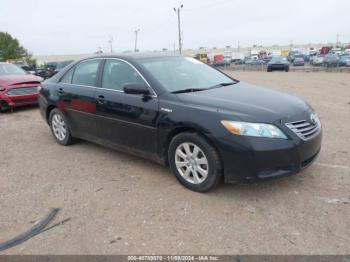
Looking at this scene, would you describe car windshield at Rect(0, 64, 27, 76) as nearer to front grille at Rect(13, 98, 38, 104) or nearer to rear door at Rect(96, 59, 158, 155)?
front grille at Rect(13, 98, 38, 104)

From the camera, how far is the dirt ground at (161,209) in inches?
113

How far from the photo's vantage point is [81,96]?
505 cm

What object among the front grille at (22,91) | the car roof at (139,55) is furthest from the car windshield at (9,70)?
the car roof at (139,55)

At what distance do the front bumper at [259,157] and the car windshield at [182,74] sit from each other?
1.12m

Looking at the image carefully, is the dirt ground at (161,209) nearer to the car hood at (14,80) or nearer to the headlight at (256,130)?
the headlight at (256,130)

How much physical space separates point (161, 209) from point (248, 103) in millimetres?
1488

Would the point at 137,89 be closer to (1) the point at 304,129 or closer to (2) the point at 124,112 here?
(2) the point at 124,112

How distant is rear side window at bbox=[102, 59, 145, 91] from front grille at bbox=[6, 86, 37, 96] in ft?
17.8

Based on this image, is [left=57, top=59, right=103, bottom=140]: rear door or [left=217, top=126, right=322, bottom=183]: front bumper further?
[left=57, top=59, right=103, bottom=140]: rear door

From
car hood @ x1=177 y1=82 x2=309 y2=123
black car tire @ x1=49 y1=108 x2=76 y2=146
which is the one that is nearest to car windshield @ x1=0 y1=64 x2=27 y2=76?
black car tire @ x1=49 y1=108 x2=76 y2=146

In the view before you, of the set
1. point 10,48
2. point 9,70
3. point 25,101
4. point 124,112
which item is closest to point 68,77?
point 124,112

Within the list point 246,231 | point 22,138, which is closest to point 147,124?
point 246,231

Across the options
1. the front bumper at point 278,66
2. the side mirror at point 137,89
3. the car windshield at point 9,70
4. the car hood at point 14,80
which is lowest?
the side mirror at point 137,89

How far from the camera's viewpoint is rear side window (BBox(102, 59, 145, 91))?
433 cm
